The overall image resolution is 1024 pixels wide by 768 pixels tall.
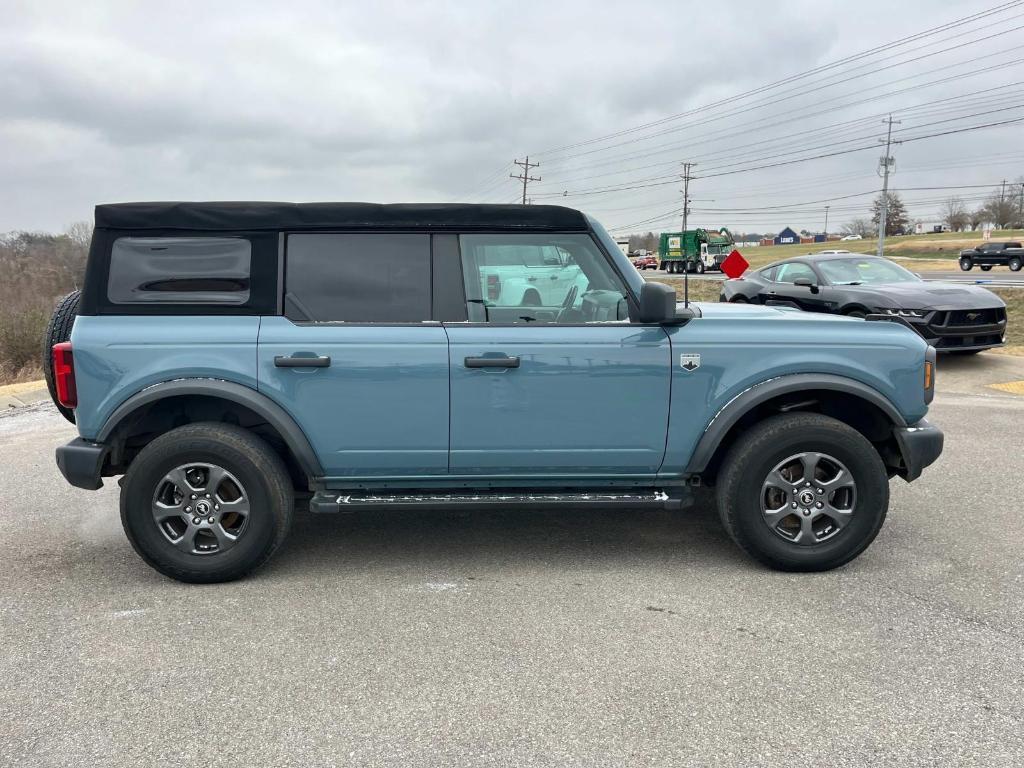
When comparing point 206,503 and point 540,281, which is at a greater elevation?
point 540,281

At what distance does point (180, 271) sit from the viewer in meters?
3.71

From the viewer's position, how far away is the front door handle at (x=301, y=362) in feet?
11.8

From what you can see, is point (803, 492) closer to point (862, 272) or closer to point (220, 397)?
point (220, 397)

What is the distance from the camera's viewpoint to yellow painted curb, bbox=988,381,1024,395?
29.6ft

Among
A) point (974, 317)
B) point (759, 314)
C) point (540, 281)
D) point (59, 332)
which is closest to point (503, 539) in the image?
point (540, 281)

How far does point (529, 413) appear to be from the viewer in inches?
146

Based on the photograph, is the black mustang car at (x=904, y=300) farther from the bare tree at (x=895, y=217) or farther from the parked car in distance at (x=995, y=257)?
the bare tree at (x=895, y=217)

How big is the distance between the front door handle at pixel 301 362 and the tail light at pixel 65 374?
988 mm

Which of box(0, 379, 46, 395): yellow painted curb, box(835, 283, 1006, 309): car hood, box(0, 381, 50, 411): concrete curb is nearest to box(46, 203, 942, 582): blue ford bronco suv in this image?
Result: box(0, 381, 50, 411): concrete curb

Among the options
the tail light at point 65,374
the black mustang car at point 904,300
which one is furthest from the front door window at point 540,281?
the black mustang car at point 904,300

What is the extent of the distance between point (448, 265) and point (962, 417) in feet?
20.4

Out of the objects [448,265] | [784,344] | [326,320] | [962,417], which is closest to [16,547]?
[326,320]

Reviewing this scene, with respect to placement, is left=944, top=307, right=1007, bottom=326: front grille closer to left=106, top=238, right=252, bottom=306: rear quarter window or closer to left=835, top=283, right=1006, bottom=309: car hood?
left=835, top=283, right=1006, bottom=309: car hood

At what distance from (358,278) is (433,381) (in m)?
0.67
